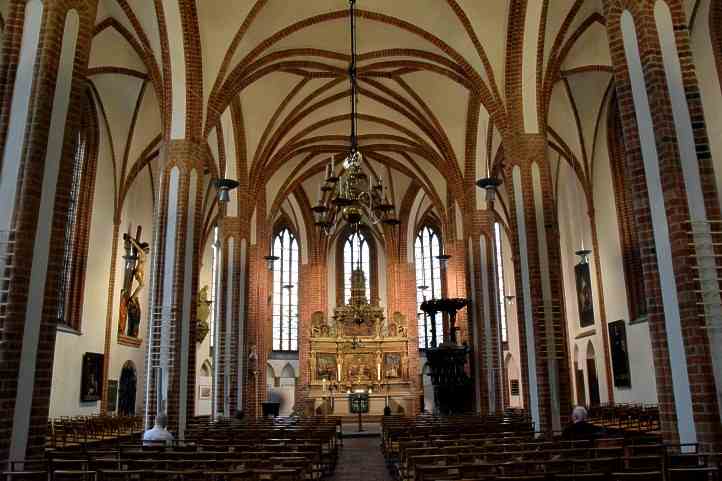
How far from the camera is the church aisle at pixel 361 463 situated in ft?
32.8

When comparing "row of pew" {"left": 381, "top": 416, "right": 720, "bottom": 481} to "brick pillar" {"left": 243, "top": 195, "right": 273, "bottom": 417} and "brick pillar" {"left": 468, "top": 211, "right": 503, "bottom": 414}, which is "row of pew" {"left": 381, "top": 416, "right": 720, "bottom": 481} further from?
"brick pillar" {"left": 243, "top": 195, "right": 273, "bottom": 417}

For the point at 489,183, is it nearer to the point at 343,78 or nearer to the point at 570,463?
the point at 343,78

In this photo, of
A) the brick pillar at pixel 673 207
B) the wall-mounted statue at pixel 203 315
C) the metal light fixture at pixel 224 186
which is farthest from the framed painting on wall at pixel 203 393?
the brick pillar at pixel 673 207

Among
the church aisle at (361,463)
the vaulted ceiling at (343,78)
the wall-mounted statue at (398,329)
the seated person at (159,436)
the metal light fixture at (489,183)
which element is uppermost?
the vaulted ceiling at (343,78)

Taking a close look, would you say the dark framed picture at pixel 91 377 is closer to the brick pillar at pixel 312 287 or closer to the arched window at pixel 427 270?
the brick pillar at pixel 312 287

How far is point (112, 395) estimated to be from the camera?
2056cm

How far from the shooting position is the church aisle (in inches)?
393

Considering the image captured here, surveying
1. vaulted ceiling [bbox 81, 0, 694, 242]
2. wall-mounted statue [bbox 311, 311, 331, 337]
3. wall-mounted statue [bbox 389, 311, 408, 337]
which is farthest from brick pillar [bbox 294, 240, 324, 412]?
vaulted ceiling [bbox 81, 0, 694, 242]

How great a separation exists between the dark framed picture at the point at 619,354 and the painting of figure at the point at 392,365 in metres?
12.6

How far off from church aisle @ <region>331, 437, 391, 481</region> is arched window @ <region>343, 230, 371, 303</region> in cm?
1608

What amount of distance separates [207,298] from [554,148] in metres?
18.8

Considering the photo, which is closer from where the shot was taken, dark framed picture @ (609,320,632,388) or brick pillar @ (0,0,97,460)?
brick pillar @ (0,0,97,460)

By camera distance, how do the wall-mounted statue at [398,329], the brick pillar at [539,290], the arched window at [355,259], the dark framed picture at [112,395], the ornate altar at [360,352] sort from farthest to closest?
the arched window at [355,259], the wall-mounted statue at [398,329], the ornate altar at [360,352], the dark framed picture at [112,395], the brick pillar at [539,290]

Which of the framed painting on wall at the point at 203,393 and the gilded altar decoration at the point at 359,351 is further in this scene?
the gilded altar decoration at the point at 359,351
